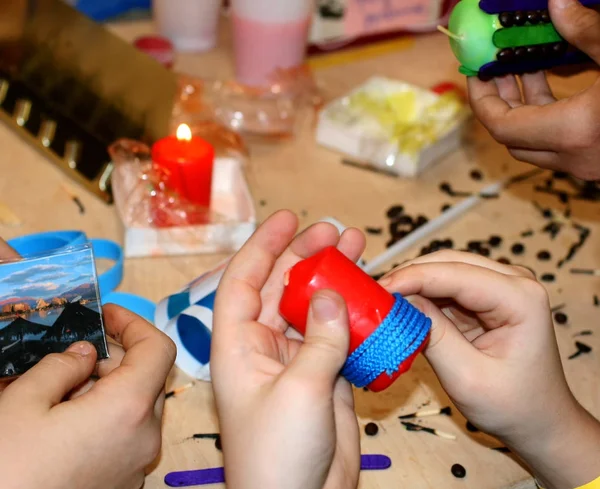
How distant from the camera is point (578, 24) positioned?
82 centimetres

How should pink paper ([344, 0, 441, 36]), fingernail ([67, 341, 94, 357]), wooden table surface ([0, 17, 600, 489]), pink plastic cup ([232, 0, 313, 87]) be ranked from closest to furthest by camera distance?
1. fingernail ([67, 341, 94, 357])
2. wooden table surface ([0, 17, 600, 489])
3. pink plastic cup ([232, 0, 313, 87])
4. pink paper ([344, 0, 441, 36])

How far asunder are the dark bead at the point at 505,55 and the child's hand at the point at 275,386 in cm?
37

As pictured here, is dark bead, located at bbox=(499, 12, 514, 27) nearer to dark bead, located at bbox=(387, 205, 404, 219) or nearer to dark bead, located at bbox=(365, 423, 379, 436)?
dark bead, located at bbox=(387, 205, 404, 219)

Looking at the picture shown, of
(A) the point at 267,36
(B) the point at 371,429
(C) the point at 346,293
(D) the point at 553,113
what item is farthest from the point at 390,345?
(A) the point at 267,36

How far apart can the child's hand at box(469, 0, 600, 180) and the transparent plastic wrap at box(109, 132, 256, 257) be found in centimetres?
34

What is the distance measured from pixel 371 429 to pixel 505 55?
46 centimetres

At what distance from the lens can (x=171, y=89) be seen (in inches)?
48.6

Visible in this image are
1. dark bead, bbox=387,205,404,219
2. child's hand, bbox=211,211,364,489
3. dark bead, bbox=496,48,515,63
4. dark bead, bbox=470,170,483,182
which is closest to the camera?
child's hand, bbox=211,211,364,489

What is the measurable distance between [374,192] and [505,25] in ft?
1.24

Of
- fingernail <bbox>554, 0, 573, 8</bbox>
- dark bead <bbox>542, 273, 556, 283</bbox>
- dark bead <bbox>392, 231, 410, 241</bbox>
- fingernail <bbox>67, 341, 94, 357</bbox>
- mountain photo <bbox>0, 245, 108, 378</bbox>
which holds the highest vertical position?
fingernail <bbox>554, 0, 573, 8</bbox>

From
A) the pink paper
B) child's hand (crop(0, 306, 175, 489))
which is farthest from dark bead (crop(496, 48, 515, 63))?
the pink paper

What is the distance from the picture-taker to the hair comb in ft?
2.81

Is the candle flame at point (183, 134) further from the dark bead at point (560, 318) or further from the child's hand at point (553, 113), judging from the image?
the dark bead at point (560, 318)

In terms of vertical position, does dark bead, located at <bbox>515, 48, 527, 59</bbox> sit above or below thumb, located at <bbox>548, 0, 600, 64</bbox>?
below
